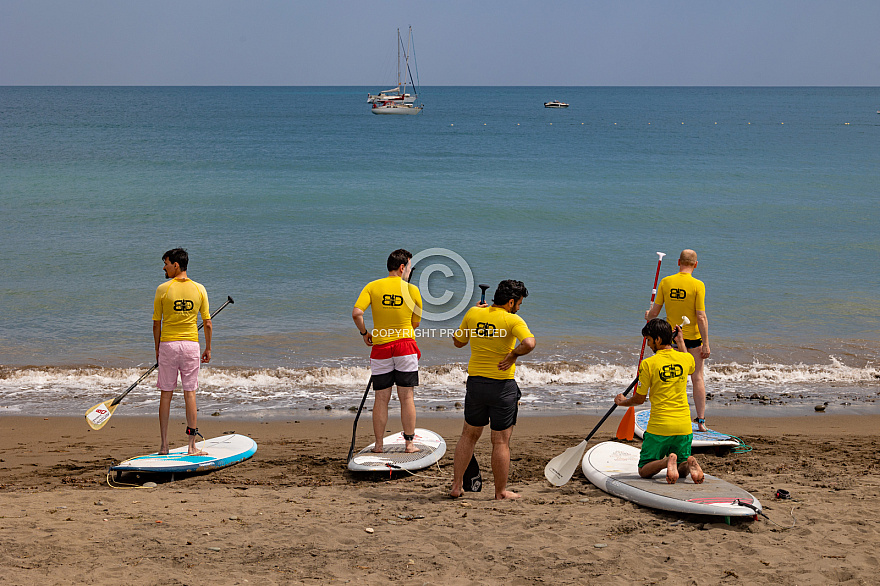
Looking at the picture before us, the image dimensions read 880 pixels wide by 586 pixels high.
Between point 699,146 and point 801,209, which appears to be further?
point 699,146

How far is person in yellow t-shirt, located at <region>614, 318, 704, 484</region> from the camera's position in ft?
18.3

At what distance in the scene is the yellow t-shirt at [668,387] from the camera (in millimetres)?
5586

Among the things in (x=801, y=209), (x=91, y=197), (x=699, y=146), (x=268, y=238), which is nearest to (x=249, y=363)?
(x=268, y=238)

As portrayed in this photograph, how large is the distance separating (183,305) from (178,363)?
0.53m

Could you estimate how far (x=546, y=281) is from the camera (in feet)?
55.7

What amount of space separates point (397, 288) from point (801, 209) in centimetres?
2449

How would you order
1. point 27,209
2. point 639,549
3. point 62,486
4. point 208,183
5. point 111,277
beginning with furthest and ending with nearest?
point 208,183
point 27,209
point 111,277
point 62,486
point 639,549

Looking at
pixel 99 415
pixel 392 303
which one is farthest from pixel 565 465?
pixel 99 415

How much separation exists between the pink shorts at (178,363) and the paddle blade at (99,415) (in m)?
1.04

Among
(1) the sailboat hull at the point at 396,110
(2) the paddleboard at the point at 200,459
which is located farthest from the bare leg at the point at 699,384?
(1) the sailboat hull at the point at 396,110

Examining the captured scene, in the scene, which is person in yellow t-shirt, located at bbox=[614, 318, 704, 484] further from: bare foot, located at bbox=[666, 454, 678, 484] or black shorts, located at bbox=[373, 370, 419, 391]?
black shorts, located at bbox=[373, 370, 419, 391]

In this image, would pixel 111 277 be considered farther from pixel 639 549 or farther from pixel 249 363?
pixel 639 549

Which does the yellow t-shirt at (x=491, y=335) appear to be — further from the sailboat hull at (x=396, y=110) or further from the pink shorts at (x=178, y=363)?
the sailboat hull at (x=396, y=110)

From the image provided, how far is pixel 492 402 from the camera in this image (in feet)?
18.1
